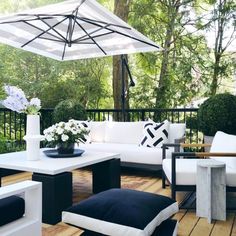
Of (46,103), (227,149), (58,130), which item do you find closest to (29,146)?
(58,130)

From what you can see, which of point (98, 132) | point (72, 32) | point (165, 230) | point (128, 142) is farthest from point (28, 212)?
point (98, 132)

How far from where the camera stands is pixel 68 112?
6.12 meters

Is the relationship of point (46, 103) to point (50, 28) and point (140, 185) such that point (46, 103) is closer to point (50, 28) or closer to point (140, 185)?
point (50, 28)

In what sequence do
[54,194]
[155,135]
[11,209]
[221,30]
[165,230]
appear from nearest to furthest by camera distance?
[11,209] < [165,230] < [54,194] < [155,135] < [221,30]

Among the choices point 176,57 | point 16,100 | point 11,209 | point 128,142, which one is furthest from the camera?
point 176,57

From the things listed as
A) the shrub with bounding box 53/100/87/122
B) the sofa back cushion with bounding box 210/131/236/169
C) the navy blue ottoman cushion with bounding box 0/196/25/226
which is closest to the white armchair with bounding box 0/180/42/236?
the navy blue ottoman cushion with bounding box 0/196/25/226

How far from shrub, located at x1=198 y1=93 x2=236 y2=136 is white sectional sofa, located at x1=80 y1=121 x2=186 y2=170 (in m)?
0.53

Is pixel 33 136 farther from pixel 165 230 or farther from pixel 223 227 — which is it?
pixel 223 227

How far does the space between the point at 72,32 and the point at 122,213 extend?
325 centimetres

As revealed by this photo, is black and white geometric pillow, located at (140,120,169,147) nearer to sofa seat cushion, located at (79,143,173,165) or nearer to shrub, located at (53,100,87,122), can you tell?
sofa seat cushion, located at (79,143,173,165)

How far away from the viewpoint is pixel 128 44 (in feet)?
15.4

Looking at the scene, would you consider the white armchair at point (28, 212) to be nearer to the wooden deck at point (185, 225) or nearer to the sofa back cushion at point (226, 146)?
the wooden deck at point (185, 225)

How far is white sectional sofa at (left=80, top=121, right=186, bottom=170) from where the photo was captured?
4379 millimetres

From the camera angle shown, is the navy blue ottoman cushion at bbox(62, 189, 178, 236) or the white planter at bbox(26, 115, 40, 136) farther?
the white planter at bbox(26, 115, 40, 136)
